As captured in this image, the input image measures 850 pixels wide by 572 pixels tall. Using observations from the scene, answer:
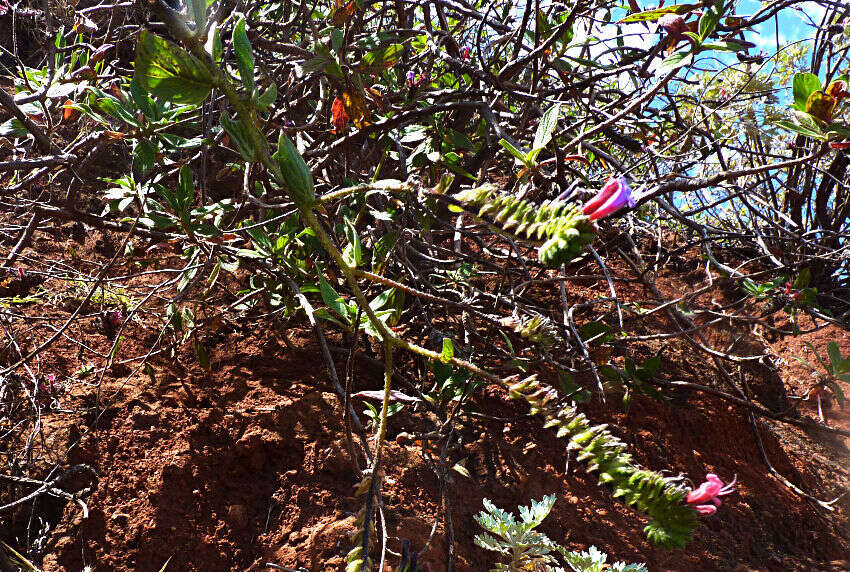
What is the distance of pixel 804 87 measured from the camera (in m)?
1.19

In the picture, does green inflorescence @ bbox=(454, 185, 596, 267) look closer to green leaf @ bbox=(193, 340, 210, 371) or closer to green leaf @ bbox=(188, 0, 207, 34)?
green leaf @ bbox=(188, 0, 207, 34)

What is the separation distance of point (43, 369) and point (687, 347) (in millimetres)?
2002

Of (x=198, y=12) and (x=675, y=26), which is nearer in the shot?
(x=198, y=12)

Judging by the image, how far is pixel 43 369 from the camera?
5.12 feet

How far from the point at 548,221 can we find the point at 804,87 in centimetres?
87

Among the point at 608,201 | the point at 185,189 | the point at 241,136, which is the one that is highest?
the point at 185,189

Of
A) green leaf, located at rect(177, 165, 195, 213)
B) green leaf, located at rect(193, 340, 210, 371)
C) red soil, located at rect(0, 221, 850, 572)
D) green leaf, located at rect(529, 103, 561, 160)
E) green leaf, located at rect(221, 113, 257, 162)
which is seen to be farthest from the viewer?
green leaf, located at rect(193, 340, 210, 371)

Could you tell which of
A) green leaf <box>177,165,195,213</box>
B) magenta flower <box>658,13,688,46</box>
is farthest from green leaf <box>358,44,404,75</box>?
magenta flower <box>658,13,688,46</box>

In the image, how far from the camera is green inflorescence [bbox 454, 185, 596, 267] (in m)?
0.62

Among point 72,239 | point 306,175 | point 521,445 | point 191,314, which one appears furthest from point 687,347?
point 72,239

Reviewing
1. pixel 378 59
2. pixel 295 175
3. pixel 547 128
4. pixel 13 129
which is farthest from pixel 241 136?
pixel 13 129

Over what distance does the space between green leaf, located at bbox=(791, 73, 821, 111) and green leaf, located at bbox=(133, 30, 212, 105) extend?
110 centimetres

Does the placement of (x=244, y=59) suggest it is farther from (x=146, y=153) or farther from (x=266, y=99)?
(x=146, y=153)

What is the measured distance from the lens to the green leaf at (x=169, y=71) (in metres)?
0.71
